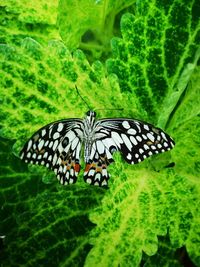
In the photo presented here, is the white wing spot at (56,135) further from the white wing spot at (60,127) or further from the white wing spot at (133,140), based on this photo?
the white wing spot at (133,140)

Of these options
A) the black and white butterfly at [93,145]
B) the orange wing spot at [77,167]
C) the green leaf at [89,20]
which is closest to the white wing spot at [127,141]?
the black and white butterfly at [93,145]

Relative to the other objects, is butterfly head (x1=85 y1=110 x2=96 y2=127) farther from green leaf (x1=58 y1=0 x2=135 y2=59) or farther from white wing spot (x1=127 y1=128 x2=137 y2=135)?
green leaf (x1=58 y1=0 x2=135 y2=59)

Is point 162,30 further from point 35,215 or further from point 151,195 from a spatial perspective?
point 35,215

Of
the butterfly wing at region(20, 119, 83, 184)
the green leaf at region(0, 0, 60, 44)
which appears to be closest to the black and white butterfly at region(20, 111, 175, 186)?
the butterfly wing at region(20, 119, 83, 184)

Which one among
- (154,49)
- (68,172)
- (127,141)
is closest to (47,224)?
(68,172)

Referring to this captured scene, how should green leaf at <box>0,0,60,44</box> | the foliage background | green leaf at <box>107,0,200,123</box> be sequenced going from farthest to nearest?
green leaf at <box>0,0,60,44</box> → green leaf at <box>107,0,200,123</box> → the foliage background

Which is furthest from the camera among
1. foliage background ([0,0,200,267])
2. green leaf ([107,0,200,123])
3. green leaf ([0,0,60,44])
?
green leaf ([0,0,60,44])

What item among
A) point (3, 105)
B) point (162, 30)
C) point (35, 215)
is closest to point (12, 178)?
point (35, 215)
